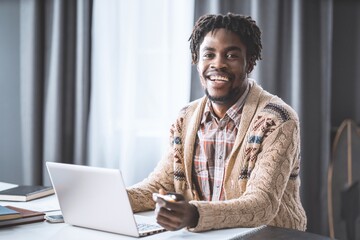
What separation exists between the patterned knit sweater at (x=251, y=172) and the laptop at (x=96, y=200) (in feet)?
0.59

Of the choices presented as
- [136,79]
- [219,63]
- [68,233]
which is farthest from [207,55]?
[136,79]

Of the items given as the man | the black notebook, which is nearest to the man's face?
the man

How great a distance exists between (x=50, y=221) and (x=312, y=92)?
4.88ft

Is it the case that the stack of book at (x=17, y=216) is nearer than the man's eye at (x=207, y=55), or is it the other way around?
the stack of book at (x=17, y=216)

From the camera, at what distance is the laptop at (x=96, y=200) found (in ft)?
4.35

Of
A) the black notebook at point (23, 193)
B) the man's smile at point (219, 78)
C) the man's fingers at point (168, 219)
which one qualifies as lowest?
the black notebook at point (23, 193)

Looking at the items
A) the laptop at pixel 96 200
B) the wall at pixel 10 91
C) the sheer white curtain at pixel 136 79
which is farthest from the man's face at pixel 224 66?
the wall at pixel 10 91

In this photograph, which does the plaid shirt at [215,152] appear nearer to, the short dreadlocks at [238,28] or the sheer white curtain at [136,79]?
the short dreadlocks at [238,28]

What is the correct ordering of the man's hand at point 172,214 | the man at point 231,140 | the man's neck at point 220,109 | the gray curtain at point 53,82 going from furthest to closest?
the gray curtain at point 53,82
the man's neck at point 220,109
the man at point 231,140
the man's hand at point 172,214

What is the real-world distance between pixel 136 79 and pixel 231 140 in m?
1.34

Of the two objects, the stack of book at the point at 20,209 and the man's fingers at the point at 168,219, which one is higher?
the man's fingers at the point at 168,219

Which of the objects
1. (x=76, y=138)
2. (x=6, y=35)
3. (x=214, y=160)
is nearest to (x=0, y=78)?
(x=6, y=35)

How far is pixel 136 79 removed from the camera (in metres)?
3.09

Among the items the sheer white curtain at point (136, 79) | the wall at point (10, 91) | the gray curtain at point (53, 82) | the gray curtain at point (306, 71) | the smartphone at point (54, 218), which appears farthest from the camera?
the wall at point (10, 91)
